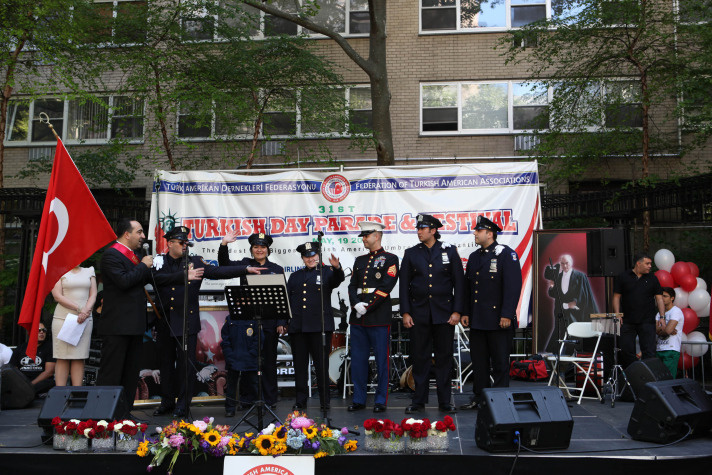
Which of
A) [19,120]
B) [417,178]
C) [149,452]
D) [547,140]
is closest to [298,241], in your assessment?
[417,178]

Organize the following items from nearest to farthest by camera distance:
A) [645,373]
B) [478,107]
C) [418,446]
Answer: [418,446] < [645,373] < [478,107]

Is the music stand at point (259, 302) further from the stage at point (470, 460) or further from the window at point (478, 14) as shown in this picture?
the window at point (478, 14)

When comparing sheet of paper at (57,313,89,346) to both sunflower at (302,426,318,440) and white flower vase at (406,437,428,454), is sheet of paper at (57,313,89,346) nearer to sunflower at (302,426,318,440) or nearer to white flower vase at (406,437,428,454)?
sunflower at (302,426,318,440)

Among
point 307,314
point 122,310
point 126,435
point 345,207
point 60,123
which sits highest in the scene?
point 60,123

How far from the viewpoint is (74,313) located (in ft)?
27.5

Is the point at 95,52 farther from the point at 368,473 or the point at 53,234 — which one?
the point at 368,473

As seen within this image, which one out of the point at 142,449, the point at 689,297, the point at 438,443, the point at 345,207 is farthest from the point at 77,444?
the point at 689,297

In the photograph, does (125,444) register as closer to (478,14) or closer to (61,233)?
(61,233)

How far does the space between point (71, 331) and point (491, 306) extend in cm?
505

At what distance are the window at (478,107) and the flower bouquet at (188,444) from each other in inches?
498

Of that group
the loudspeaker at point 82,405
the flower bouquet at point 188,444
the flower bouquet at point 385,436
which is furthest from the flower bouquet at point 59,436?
the flower bouquet at point 385,436

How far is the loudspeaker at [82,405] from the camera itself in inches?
249

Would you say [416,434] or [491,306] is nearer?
[416,434]

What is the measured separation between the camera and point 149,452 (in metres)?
5.78
